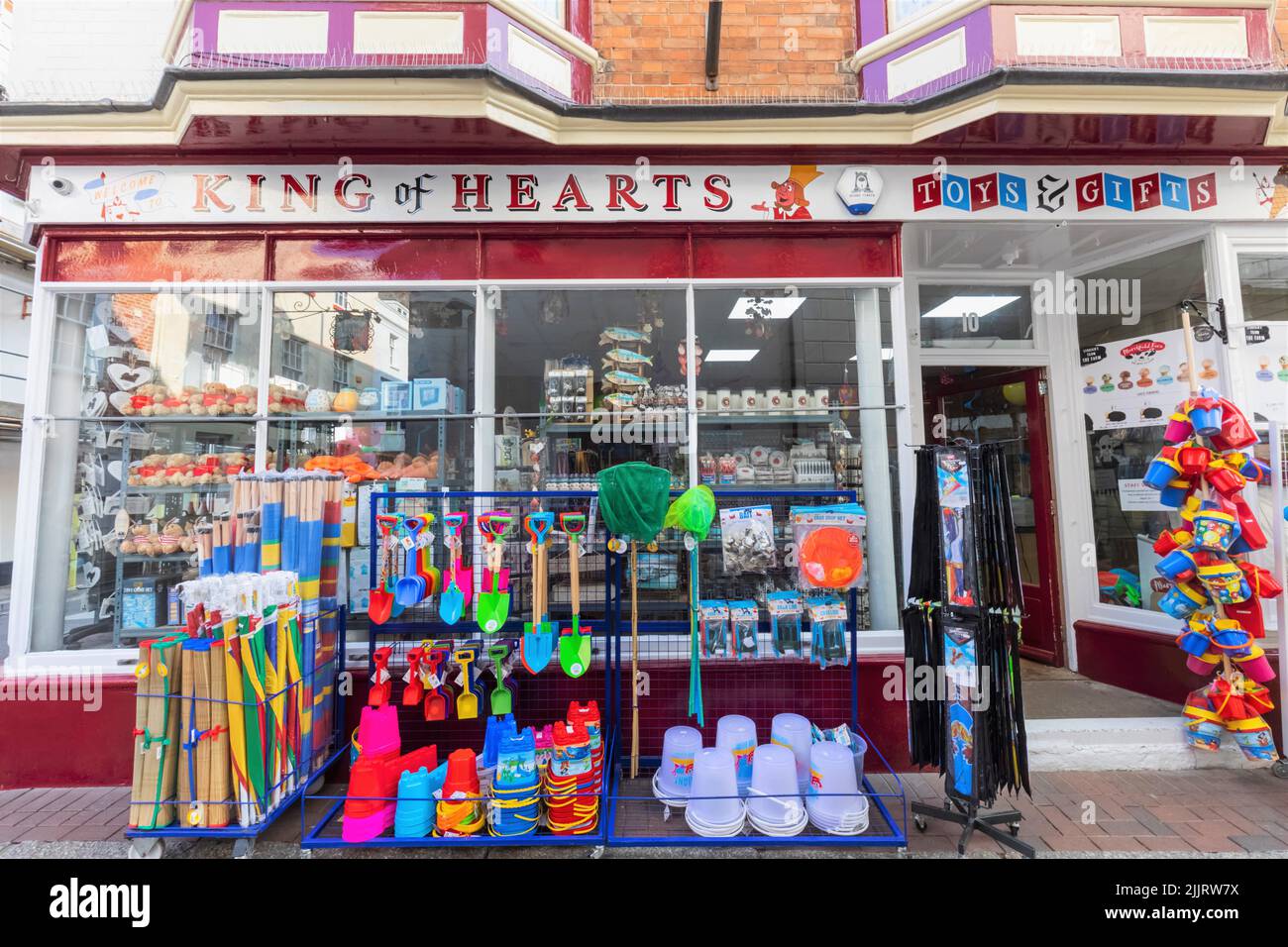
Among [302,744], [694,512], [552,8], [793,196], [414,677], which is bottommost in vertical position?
[302,744]

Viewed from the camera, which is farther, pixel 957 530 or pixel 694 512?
pixel 694 512

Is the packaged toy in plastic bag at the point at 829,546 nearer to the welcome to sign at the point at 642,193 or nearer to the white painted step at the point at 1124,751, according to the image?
the white painted step at the point at 1124,751

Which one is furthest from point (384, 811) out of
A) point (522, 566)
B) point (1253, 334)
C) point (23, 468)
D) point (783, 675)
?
point (1253, 334)

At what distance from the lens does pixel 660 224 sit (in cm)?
444

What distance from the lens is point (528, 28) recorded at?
14.3ft

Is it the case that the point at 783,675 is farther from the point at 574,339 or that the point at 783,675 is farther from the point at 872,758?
the point at 574,339

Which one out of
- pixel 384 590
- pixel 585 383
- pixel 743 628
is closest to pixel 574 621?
pixel 743 628

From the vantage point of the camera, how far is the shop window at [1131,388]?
4801mm

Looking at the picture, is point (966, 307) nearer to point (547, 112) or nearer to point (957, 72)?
point (957, 72)

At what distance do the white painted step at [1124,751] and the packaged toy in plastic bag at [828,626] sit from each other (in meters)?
1.68

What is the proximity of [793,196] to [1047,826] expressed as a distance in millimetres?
4404

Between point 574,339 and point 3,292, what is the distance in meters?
14.7

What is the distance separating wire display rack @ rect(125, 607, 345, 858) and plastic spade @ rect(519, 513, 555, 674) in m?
1.28

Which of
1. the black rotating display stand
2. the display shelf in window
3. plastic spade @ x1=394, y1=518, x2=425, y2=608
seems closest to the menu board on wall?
the black rotating display stand
